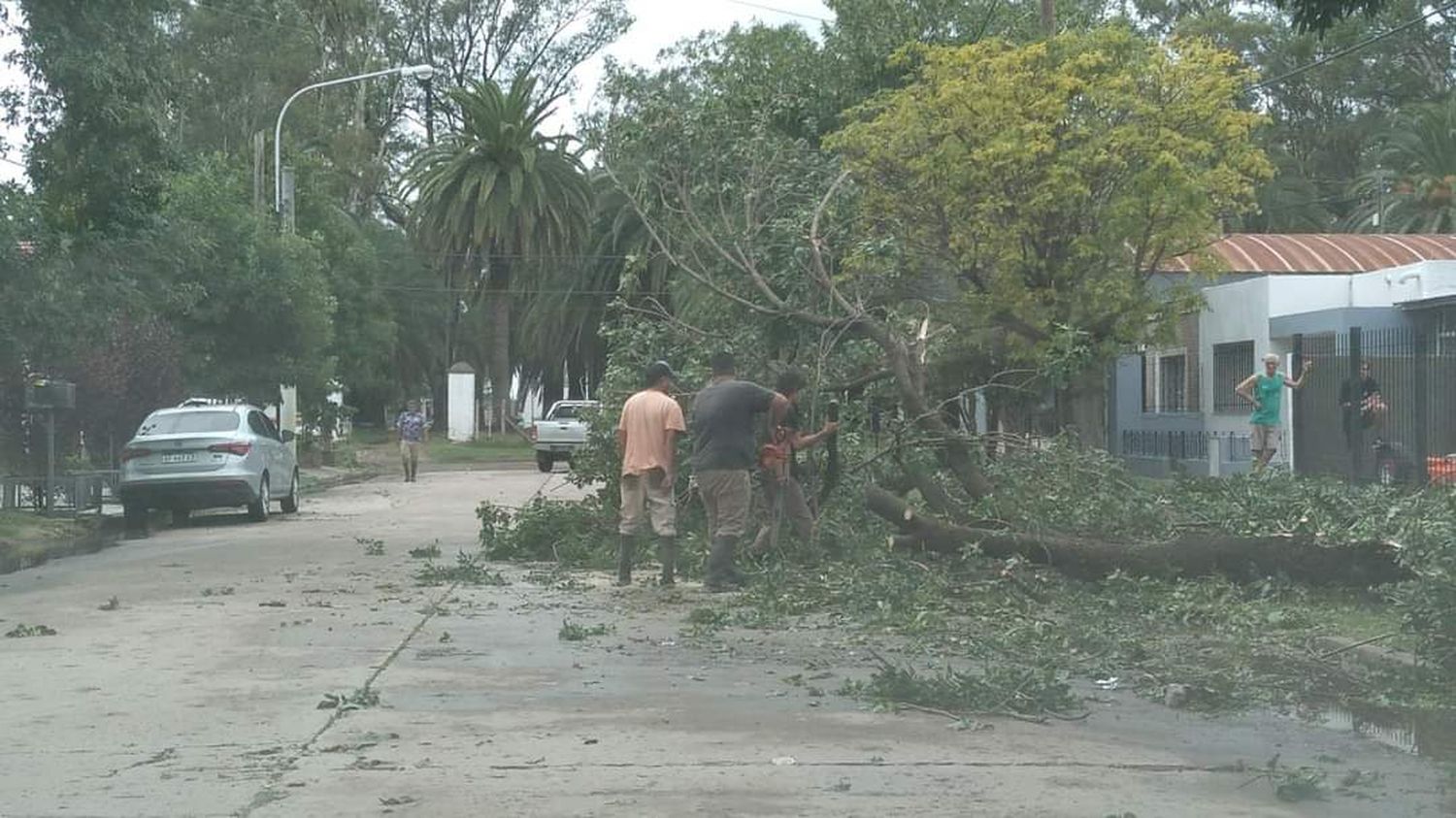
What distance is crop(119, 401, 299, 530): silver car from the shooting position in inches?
814

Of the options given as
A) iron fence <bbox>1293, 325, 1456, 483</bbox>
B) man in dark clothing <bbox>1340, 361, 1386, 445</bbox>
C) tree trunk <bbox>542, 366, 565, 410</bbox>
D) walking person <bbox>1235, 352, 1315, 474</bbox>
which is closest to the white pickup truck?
tree trunk <bbox>542, 366, 565, 410</bbox>

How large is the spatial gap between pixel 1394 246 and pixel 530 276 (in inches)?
1049

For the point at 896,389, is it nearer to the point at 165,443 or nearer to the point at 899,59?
the point at 165,443

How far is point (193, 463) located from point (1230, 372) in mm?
17127

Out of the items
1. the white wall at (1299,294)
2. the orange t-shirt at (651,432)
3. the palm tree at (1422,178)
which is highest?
the palm tree at (1422,178)

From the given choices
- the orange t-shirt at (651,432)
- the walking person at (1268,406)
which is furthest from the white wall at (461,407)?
the orange t-shirt at (651,432)

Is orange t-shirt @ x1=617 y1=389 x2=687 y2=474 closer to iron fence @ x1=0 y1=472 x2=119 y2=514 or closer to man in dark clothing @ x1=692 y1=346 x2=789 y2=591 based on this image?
man in dark clothing @ x1=692 y1=346 x2=789 y2=591

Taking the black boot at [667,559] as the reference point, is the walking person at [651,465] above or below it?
above

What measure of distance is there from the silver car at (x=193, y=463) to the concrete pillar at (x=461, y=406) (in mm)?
32949

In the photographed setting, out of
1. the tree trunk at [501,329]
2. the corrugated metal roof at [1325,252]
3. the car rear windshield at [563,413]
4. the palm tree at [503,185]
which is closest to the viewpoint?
the corrugated metal roof at [1325,252]

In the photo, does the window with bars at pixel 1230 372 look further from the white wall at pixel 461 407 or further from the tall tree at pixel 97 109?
the white wall at pixel 461 407

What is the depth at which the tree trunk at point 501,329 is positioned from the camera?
168 feet

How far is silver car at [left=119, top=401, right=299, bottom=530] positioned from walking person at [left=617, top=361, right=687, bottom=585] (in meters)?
9.30

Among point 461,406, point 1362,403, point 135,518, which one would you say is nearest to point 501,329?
point 461,406
